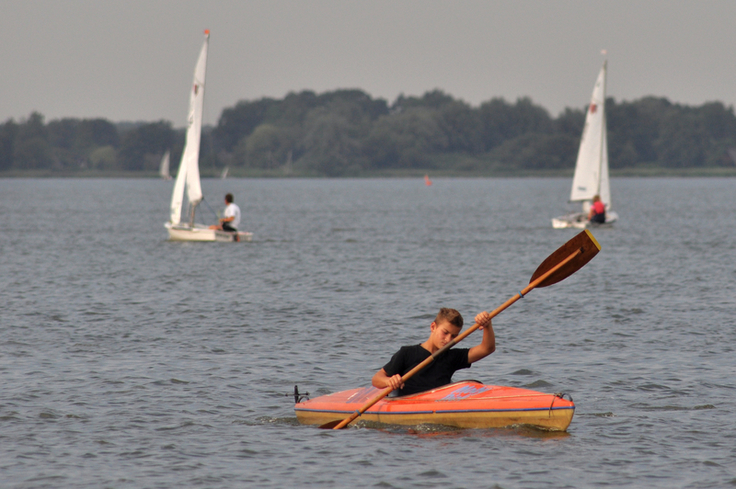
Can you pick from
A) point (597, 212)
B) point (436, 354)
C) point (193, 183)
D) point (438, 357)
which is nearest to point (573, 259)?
point (438, 357)

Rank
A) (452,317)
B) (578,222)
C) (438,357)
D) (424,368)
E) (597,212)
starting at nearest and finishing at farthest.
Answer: (452,317) < (438,357) < (424,368) < (597,212) < (578,222)

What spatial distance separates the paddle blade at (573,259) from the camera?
39.4 feet

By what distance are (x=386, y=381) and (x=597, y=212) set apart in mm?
37721

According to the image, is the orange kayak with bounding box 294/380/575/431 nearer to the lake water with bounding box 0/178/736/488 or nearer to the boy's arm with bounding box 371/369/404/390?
the lake water with bounding box 0/178/736/488

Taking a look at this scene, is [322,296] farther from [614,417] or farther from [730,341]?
[614,417]

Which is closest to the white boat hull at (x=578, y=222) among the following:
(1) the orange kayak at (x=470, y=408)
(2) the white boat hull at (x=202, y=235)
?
(2) the white boat hull at (x=202, y=235)

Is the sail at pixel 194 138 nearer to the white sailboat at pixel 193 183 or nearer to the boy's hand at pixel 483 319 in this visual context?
the white sailboat at pixel 193 183

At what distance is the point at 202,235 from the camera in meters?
38.8

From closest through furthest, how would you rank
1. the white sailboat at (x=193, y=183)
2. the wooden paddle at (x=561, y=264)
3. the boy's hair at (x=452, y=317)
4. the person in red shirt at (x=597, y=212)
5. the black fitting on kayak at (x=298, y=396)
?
1. the boy's hair at (x=452, y=317)
2. the wooden paddle at (x=561, y=264)
3. the black fitting on kayak at (x=298, y=396)
4. the white sailboat at (x=193, y=183)
5. the person in red shirt at (x=597, y=212)

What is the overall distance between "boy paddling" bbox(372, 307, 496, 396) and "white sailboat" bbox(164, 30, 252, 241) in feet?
88.9

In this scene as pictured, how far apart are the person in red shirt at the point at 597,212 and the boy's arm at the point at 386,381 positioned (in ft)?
121

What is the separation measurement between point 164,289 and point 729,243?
89.8 feet

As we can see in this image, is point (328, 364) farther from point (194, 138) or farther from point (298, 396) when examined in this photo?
point (194, 138)

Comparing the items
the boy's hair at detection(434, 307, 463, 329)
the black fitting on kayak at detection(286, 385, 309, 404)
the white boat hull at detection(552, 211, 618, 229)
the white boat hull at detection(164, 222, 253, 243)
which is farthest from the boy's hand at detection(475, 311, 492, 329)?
the white boat hull at detection(552, 211, 618, 229)
